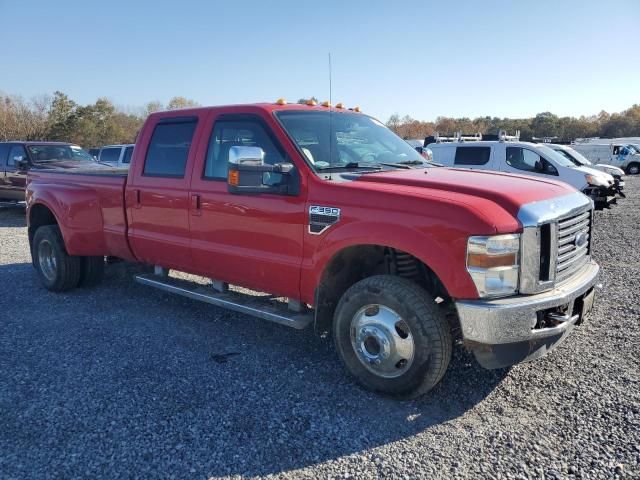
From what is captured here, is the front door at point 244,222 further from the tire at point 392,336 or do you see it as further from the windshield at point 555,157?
the windshield at point 555,157

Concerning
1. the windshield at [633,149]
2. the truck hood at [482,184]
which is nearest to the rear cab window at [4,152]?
the truck hood at [482,184]

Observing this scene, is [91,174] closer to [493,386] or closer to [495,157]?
[493,386]

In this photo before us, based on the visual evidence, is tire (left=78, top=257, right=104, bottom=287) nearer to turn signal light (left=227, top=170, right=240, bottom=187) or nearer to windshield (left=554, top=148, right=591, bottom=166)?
turn signal light (left=227, top=170, right=240, bottom=187)

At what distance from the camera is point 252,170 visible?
3.61 meters

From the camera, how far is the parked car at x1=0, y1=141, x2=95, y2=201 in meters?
12.2

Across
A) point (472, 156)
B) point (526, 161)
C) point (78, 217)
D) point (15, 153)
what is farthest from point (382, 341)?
point (15, 153)

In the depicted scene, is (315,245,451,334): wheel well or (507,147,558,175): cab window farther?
(507,147,558,175): cab window

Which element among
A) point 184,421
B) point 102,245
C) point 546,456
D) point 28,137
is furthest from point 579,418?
point 28,137

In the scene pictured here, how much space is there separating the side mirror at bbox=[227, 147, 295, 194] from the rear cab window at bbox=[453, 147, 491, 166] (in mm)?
10540

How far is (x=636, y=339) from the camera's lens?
4.34m

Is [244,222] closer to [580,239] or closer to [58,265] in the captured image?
[580,239]

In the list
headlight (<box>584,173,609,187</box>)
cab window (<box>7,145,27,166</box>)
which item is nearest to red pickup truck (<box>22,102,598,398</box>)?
cab window (<box>7,145,27,166</box>)

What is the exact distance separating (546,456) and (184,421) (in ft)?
6.96

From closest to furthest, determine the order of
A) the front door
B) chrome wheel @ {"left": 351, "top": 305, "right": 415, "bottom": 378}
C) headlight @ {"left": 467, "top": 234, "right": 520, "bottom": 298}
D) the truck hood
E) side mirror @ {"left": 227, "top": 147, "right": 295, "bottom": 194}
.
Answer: headlight @ {"left": 467, "top": 234, "right": 520, "bottom": 298} < the truck hood < chrome wheel @ {"left": 351, "top": 305, "right": 415, "bottom": 378} < side mirror @ {"left": 227, "top": 147, "right": 295, "bottom": 194} < the front door
